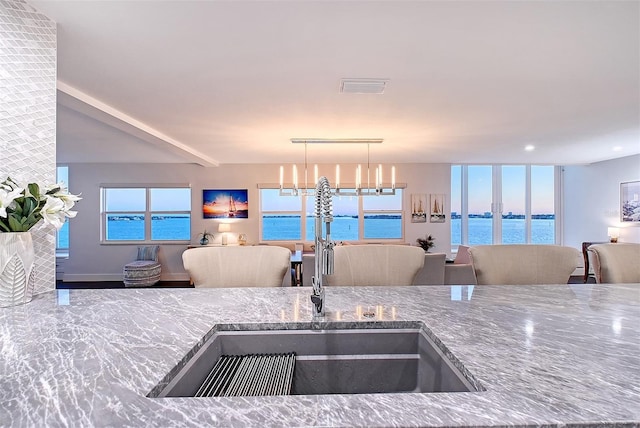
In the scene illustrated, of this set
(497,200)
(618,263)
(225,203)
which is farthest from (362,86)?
(497,200)

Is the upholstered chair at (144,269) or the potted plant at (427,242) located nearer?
the upholstered chair at (144,269)

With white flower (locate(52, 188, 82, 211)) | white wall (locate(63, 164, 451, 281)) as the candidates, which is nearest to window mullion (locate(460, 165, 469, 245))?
white wall (locate(63, 164, 451, 281))

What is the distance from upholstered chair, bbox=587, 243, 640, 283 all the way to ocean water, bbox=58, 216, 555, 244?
494 cm

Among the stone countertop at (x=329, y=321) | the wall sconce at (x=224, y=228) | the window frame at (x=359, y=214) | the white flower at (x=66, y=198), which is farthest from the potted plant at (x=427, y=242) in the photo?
the white flower at (x=66, y=198)

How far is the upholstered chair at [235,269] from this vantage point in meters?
1.69

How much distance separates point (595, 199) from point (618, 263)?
6.01 meters

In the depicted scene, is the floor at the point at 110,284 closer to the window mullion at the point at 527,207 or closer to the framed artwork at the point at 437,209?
the framed artwork at the point at 437,209

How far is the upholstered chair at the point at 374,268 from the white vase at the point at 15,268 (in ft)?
4.05

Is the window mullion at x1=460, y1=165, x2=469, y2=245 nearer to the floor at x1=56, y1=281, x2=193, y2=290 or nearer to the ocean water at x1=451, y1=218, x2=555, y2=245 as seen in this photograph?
the ocean water at x1=451, y1=218, x2=555, y2=245

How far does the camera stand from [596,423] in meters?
0.52

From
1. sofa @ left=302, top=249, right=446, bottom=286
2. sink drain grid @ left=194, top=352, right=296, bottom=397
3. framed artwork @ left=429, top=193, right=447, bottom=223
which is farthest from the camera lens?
framed artwork @ left=429, top=193, right=447, bottom=223

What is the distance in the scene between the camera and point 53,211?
3.97ft

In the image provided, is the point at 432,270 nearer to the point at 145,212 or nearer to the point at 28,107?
the point at 28,107

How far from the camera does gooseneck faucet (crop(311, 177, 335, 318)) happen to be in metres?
1.03
